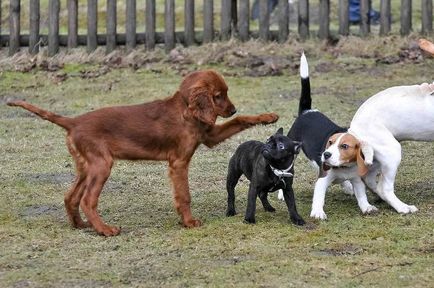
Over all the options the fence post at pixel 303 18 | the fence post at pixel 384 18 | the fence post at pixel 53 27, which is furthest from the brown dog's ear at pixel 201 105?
the fence post at pixel 384 18

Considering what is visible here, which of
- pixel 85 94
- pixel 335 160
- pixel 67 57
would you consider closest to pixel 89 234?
pixel 335 160

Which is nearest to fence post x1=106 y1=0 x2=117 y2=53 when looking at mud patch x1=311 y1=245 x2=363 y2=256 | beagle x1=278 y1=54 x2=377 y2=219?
beagle x1=278 y1=54 x2=377 y2=219

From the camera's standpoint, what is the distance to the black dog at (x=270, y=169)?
7719 mm

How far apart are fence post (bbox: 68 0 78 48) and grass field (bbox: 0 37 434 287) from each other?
1.76 m

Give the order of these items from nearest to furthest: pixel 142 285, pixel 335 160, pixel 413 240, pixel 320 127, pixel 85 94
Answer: pixel 142 285 < pixel 413 240 < pixel 335 160 < pixel 320 127 < pixel 85 94

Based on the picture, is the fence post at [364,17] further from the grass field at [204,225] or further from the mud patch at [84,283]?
the mud patch at [84,283]

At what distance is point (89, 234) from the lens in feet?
25.1

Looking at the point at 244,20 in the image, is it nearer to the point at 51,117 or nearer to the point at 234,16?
the point at 234,16

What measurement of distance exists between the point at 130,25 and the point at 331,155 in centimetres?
851

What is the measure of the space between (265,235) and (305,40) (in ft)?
30.2

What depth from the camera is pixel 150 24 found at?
16.1 meters

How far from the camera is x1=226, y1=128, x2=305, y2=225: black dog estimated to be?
772 centimetres

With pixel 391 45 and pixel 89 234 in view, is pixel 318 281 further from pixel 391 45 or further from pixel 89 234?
pixel 391 45

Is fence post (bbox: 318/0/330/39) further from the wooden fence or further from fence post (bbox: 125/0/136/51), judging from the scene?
fence post (bbox: 125/0/136/51)
